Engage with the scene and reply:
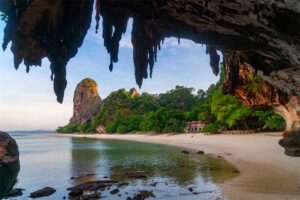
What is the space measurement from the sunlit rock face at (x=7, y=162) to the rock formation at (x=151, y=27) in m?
5.37

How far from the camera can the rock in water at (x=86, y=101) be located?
149 m

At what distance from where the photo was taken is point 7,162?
480 inches

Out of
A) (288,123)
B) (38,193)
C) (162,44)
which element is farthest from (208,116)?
(162,44)

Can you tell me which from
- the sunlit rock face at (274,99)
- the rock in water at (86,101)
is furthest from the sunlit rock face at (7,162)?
the rock in water at (86,101)

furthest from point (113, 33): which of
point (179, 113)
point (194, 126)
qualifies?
point (179, 113)

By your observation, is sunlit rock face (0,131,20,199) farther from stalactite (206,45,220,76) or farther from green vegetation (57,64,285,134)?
green vegetation (57,64,285,134)

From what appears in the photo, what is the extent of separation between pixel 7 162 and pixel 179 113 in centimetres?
5623

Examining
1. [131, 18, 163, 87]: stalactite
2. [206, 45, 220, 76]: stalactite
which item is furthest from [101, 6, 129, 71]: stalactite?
[206, 45, 220, 76]: stalactite

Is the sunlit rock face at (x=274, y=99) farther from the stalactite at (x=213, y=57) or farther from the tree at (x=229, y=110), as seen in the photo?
the tree at (x=229, y=110)

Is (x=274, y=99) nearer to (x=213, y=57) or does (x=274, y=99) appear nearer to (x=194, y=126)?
(x=213, y=57)

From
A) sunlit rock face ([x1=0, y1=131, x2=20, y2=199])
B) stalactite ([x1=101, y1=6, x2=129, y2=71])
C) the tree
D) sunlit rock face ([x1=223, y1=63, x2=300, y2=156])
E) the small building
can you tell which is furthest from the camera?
the small building

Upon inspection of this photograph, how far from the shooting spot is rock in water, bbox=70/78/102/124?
149137mm

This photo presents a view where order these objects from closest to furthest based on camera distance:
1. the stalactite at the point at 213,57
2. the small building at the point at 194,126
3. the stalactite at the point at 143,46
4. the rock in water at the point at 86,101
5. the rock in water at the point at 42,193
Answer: the stalactite at the point at 143,46, the stalactite at the point at 213,57, the rock in water at the point at 42,193, the small building at the point at 194,126, the rock in water at the point at 86,101

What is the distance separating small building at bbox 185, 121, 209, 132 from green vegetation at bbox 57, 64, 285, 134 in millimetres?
995
